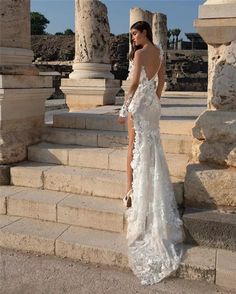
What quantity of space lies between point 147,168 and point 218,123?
0.81 metres

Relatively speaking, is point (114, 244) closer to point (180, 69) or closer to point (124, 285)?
point (124, 285)

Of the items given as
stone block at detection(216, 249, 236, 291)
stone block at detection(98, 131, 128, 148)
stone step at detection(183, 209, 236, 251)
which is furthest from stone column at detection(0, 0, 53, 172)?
stone block at detection(216, 249, 236, 291)

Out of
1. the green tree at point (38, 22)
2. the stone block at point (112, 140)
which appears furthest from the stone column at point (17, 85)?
the green tree at point (38, 22)

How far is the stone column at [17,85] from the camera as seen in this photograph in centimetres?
459

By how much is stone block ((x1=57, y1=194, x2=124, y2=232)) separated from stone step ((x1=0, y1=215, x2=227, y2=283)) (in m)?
0.06

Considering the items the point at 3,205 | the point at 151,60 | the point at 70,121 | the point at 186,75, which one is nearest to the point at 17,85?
the point at 70,121

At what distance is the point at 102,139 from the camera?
491cm

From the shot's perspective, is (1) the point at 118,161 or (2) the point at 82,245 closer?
(2) the point at 82,245

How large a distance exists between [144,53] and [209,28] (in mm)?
718

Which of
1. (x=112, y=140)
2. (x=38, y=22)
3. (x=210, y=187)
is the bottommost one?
(x=210, y=187)

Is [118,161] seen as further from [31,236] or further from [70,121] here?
[70,121]

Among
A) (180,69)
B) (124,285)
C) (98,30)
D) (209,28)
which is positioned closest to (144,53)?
(209,28)

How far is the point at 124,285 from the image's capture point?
2.90 m

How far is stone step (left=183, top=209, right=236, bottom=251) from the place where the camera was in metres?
3.13
